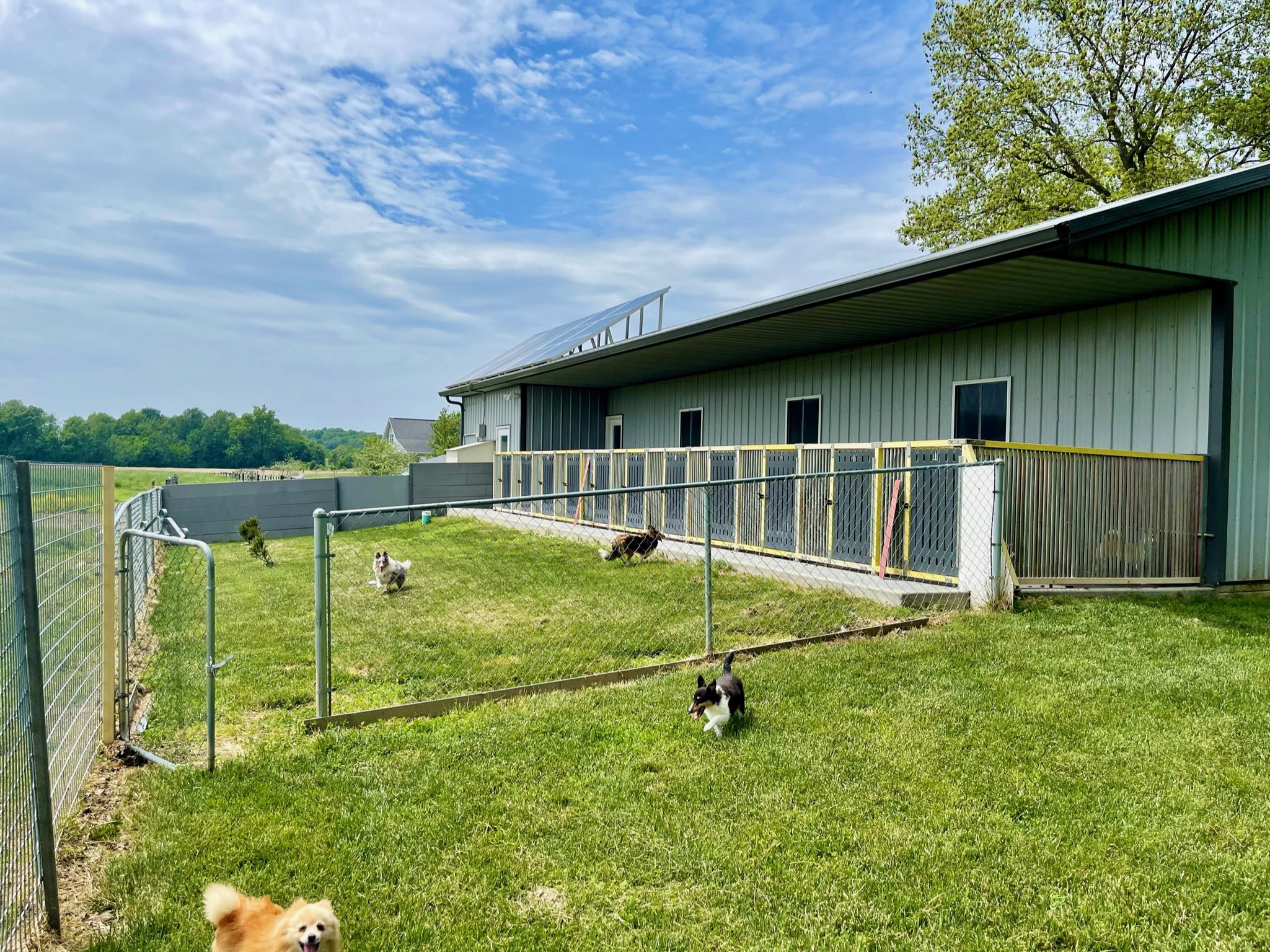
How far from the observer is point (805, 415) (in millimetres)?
12750

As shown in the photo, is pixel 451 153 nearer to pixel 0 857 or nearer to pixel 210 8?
pixel 210 8

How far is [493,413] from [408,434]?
140 feet

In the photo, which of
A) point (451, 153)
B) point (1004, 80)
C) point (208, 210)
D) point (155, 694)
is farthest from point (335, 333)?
point (155, 694)

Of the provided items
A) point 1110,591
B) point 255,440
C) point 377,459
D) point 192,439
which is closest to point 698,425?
point 1110,591

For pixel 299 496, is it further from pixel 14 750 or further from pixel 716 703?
pixel 14 750

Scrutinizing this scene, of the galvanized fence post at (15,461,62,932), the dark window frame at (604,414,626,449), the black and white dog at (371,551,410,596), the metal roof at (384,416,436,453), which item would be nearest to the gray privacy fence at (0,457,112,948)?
the galvanized fence post at (15,461,62,932)

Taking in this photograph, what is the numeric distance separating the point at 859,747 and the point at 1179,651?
333 centimetres

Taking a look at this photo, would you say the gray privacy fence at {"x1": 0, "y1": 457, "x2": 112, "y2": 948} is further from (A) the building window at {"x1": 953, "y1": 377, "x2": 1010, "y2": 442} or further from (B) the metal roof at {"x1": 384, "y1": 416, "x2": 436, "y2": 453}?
(B) the metal roof at {"x1": 384, "y1": 416, "x2": 436, "y2": 453}

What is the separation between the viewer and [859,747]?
3.67 metres

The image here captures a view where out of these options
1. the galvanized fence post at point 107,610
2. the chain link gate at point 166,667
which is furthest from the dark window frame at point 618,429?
the galvanized fence post at point 107,610

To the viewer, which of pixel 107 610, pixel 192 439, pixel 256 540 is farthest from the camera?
pixel 192 439

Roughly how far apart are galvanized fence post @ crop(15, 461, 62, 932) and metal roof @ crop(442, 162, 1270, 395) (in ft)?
22.9

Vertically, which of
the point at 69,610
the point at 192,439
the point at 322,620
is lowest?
the point at 322,620

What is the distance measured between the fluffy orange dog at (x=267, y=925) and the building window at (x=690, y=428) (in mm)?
13501
